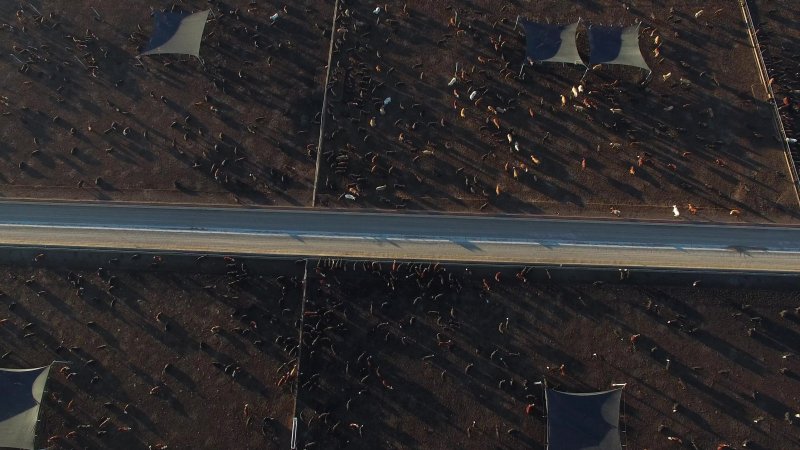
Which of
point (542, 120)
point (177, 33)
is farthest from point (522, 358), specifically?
point (177, 33)

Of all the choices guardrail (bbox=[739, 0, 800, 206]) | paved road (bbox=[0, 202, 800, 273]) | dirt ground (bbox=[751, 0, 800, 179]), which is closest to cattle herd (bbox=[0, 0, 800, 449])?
dirt ground (bbox=[751, 0, 800, 179])

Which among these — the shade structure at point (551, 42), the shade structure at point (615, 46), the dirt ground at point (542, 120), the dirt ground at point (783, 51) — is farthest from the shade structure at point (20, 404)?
the dirt ground at point (783, 51)

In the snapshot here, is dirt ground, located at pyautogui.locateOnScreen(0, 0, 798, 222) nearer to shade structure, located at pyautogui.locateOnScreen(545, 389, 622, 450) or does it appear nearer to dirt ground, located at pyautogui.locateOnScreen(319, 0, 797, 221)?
dirt ground, located at pyautogui.locateOnScreen(319, 0, 797, 221)

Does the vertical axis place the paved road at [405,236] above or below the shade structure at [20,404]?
above

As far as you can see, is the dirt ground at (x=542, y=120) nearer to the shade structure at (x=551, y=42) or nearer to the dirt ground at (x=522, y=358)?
the shade structure at (x=551, y=42)

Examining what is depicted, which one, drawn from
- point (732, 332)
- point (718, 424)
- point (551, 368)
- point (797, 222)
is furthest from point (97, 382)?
point (797, 222)

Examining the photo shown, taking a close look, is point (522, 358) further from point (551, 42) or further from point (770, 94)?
point (770, 94)
